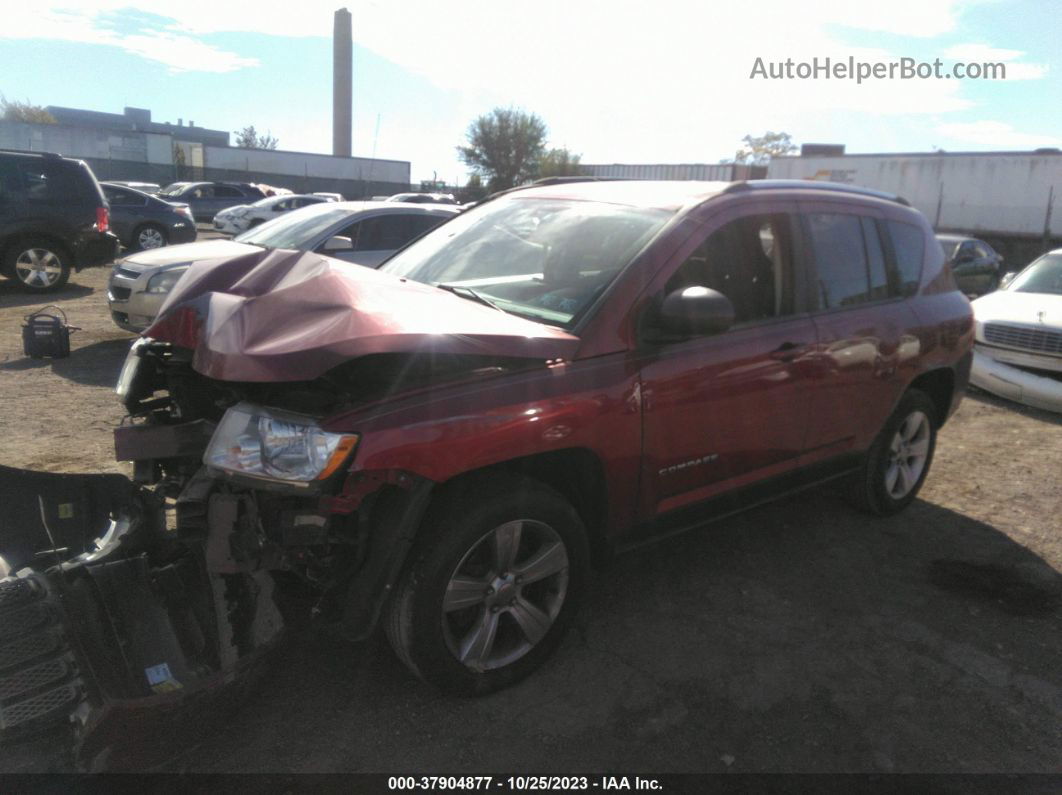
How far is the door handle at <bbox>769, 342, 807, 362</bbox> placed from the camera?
361 cm

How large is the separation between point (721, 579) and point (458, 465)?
1.94 meters

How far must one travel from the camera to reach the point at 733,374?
11.2 ft

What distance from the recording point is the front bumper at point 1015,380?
761cm

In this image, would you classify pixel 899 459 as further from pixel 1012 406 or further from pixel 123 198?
pixel 123 198

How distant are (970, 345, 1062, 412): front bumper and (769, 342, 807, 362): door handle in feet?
17.5

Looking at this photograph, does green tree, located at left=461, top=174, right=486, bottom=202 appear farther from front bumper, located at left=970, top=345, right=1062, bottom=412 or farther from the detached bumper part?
the detached bumper part

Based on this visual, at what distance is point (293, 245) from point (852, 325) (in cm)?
584

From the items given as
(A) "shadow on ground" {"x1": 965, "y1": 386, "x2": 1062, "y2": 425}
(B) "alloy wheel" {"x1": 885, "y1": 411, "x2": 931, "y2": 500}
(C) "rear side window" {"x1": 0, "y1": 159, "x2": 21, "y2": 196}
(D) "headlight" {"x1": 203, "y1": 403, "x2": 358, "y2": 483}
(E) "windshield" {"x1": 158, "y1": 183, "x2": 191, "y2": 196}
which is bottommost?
(A) "shadow on ground" {"x1": 965, "y1": 386, "x2": 1062, "y2": 425}

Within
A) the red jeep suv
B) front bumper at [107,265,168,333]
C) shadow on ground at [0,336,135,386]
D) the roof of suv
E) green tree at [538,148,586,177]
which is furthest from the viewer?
green tree at [538,148,586,177]

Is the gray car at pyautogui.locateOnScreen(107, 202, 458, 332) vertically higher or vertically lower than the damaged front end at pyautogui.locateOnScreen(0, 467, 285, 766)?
higher

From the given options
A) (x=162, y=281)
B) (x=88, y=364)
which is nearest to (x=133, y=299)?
(x=162, y=281)

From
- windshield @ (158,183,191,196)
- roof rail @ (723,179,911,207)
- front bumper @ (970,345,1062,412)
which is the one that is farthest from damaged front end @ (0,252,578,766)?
windshield @ (158,183,191,196)

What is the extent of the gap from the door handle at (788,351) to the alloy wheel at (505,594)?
139 cm

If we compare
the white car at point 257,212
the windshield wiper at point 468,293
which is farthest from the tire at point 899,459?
the white car at point 257,212
